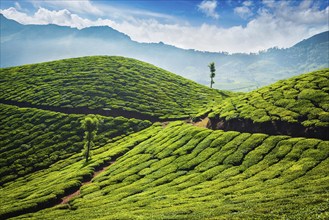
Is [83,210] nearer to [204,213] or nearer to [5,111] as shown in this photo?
[204,213]

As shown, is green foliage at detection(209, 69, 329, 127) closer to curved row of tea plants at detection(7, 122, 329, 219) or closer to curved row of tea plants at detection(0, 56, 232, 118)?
curved row of tea plants at detection(7, 122, 329, 219)

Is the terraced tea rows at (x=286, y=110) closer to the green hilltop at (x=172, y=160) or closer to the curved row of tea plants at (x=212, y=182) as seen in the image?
the green hilltop at (x=172, y=160)

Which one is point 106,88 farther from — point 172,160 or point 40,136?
point 172,160

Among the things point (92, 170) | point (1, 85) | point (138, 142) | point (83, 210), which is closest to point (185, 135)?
point (138, 142)

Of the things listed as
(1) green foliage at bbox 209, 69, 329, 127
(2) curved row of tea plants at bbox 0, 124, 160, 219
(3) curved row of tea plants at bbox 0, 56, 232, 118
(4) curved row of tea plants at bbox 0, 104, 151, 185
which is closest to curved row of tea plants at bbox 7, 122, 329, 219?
(2) curved row of tea plants at bbox 0, 124, 160, 219

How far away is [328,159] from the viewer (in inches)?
1709

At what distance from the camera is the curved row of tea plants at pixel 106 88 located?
13550cm

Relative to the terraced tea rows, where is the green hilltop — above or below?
below

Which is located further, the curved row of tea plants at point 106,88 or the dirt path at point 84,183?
the curved row of tea plants at point 106,88

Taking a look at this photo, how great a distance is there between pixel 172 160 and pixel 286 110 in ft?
99.3

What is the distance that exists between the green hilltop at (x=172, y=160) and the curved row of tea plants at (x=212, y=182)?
0.71 feet

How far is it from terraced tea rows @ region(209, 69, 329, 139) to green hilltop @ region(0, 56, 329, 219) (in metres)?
0.25

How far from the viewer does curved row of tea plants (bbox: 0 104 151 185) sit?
90312 millimetres

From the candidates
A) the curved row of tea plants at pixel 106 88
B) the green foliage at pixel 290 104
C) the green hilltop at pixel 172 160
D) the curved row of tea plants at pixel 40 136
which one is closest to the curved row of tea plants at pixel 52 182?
the green hilltop at pixel 172 160
